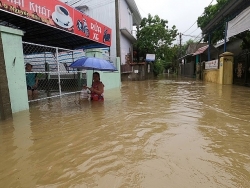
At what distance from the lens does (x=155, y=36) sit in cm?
2325

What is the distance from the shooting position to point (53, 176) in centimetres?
224

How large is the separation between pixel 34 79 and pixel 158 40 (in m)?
18.2

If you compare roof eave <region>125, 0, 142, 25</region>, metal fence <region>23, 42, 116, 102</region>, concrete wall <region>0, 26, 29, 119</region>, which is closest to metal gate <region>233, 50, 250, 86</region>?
metal fence <region>23, 42, 116, 102</region>

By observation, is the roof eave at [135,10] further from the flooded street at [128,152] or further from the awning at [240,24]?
the flooded street at [128,152]

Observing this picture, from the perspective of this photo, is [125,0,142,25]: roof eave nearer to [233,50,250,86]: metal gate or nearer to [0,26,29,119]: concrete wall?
[233,50,250,86]: metal gate

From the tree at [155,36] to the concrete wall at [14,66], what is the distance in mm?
19454

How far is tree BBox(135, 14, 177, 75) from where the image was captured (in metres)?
23.1

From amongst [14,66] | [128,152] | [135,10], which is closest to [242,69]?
[128,152]

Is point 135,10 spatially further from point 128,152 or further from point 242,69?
point 128,152

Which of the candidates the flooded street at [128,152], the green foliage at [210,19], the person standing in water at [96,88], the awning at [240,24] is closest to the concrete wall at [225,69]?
the awning at [240,24]

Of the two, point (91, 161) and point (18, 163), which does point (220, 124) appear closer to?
point (91, 161)

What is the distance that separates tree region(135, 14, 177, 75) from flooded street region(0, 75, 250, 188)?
19.8 meters

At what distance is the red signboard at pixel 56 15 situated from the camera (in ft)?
18.5

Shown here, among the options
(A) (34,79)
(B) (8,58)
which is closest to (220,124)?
(B) (8,58)
